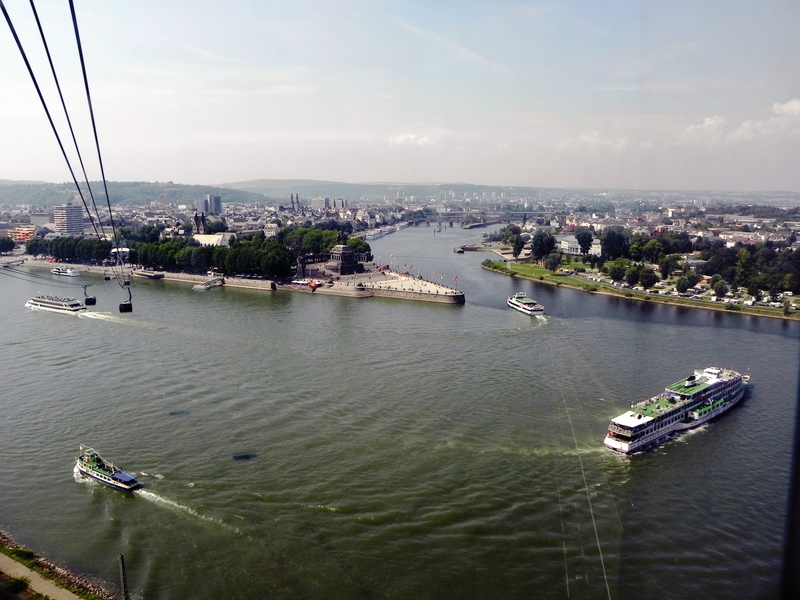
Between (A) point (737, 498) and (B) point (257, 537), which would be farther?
(A) point (737, 498)

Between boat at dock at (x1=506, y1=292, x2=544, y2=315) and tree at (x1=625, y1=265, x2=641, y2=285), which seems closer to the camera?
boat at dock at (x1=506, y1=292, x2=544, y2=315)

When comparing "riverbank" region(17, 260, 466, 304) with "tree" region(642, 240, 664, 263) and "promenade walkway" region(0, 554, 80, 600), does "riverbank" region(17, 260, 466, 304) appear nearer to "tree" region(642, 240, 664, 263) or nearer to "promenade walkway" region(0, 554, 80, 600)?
"tree" region(642, 240, 664, 263)

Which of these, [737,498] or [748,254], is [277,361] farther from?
[748,254]

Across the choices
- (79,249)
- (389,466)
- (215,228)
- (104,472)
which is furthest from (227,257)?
(215,228)

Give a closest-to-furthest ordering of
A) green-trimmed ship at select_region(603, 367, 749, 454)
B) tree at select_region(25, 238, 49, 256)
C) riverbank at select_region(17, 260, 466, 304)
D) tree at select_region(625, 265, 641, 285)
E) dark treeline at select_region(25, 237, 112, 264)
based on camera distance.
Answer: green-trimmed ship at select_region(603, 367, 749, 454) < riverbank at select_region(17, 260, 466, 304) < tree at select_region(625, 265, 641, 285) < dark treeline at select_region(25, 237, 112, 264) < tree at select_region(25, 238, 49, 256)

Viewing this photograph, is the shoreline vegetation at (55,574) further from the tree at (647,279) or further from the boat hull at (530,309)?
the tree at (647,279)

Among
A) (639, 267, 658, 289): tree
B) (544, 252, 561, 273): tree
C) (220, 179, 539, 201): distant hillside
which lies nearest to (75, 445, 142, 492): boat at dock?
(639, 267, 658, 289): tree

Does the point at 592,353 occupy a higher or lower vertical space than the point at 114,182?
lower

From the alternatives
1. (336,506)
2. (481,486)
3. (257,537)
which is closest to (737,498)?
(481,486)
